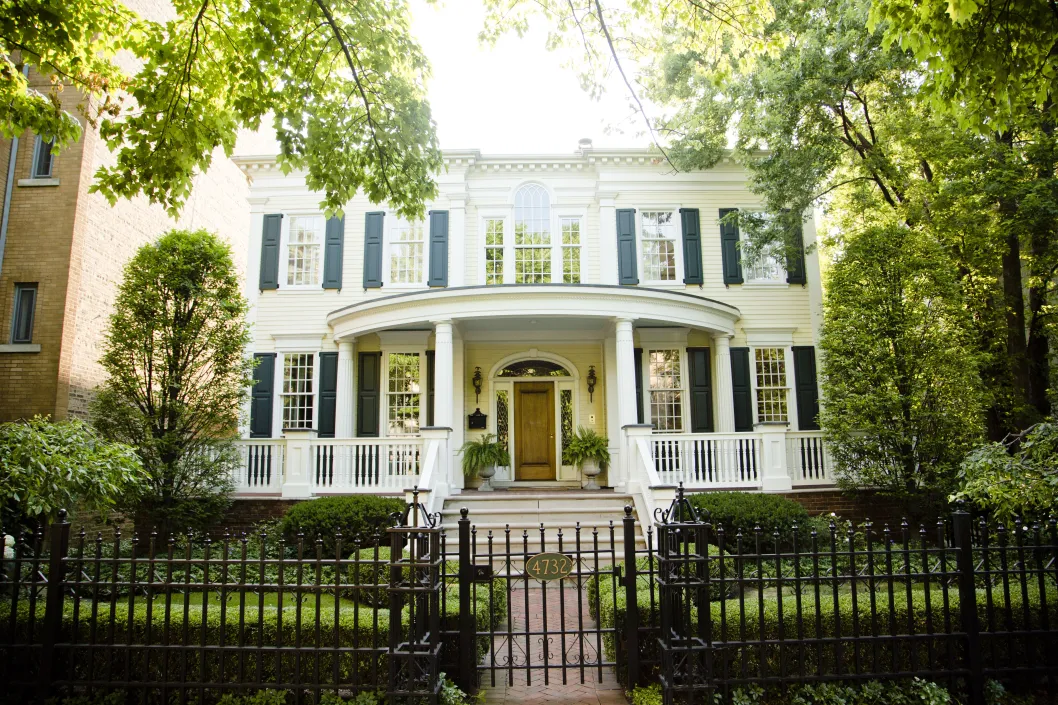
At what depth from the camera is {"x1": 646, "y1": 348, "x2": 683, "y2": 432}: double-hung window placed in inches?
615

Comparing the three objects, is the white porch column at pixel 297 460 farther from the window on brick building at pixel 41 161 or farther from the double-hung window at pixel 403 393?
the window on brick building at pixel 41 161

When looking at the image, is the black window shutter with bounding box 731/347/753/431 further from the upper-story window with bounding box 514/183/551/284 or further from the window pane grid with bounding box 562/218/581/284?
the upper-story window with bounding box 514/183/551/284

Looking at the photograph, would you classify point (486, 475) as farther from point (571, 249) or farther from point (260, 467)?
point (571, 249)

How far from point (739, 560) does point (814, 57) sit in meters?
9.86

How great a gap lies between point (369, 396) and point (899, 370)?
10.4m

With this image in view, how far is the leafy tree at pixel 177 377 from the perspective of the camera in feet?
37.3

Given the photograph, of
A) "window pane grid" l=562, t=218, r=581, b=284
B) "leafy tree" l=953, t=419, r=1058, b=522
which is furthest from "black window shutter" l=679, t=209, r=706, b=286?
"leafy tree" l=953, t=419, r=1058, b=522

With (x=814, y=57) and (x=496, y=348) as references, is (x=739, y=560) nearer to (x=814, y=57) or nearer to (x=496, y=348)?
(x=814, y=57)

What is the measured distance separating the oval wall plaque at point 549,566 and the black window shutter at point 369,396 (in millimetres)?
10225

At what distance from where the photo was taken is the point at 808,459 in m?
13.1

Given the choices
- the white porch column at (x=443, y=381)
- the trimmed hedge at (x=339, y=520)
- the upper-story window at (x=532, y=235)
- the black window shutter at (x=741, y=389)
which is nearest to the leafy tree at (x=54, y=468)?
the trimmed hedge at (x=339, y=520)

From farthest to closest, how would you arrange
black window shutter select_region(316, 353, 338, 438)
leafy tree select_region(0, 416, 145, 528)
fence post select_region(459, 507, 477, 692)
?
black window shutter select_region(316, 353, 338, 438), leafy tree select_region(0, 416, 145, 528), fence post select_region(459, 507, 477, 692)

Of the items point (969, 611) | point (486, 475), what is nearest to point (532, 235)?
point (486, 475)

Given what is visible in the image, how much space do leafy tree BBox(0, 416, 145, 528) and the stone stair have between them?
199 inches
